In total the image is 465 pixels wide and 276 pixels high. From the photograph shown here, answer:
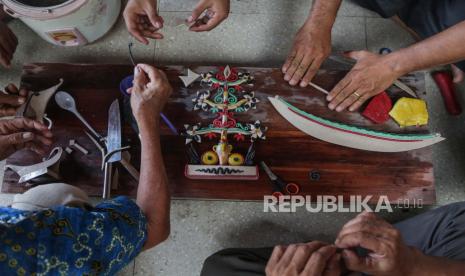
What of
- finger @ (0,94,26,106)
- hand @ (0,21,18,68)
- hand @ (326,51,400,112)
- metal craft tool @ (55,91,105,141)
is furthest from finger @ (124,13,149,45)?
hand @ (326,51,400,112)

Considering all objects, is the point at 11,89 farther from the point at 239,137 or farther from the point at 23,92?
the point at 239,137

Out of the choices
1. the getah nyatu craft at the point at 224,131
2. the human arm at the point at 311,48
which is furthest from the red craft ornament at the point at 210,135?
the human arm at the point at 311,48

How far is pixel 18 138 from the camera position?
1.08 meters

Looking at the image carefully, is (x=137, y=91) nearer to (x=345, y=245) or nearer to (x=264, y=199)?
(x=264, y=199)

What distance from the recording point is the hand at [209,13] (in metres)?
1.19

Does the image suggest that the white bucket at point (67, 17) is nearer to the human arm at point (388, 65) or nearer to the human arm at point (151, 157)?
the human arm at point (151, 157)

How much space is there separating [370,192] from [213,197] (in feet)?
1.51

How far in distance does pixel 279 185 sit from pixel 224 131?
22 cm

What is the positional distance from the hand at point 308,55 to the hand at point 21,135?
739 mm

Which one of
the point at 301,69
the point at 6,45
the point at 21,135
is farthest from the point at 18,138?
the point at 301,69

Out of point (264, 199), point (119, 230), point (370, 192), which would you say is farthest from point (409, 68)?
point (119, 230)

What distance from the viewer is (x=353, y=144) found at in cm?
118

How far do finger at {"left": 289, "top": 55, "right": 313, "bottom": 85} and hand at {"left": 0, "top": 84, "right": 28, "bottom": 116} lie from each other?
82 cm

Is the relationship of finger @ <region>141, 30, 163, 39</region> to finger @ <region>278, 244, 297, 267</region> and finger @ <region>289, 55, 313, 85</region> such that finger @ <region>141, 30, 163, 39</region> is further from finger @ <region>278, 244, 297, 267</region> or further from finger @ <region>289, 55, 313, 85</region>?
finger @ <region>278, 244, 297, 267</region>
